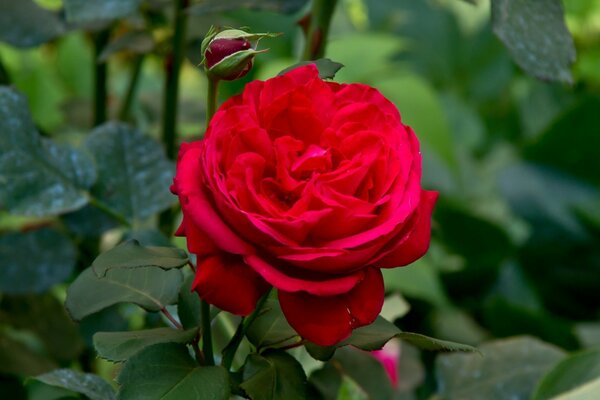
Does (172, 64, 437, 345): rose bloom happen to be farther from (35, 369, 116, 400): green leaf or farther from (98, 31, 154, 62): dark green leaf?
(98, 31, 154, 62): dark green leaf

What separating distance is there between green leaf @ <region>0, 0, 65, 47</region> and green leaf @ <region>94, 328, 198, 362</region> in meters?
0.36

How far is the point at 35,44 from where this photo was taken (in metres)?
0.74

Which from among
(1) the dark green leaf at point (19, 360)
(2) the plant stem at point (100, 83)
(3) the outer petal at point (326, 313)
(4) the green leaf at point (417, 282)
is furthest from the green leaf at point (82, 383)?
(4) the green leaf at point (417, 282)

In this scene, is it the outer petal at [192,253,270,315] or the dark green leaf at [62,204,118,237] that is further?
the dark green leaf at [62,204,118,237]

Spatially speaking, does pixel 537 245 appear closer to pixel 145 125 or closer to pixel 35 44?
pixel 145 125

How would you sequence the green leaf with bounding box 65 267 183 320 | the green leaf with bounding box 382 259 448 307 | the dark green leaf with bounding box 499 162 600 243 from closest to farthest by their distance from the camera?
the green leaf with bounding box 65 267 183 320
the green leaf with bounding box 382 259 448 307
the dark green leaf with bounding box 499 162 600 243

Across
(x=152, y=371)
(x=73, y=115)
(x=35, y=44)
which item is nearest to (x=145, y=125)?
(x=73, y=115)

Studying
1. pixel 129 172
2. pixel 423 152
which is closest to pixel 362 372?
pixel 129 172

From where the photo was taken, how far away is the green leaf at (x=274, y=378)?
43cm

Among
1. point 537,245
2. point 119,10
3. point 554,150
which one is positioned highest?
point 119,10

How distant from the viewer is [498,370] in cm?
73

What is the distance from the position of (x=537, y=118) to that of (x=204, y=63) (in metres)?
1.18

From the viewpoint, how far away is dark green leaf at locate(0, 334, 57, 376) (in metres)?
0.75

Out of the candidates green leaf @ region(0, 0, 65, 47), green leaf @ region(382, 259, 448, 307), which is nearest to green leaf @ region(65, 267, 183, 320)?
green leaf @ region(0, 0, 65, 47)
